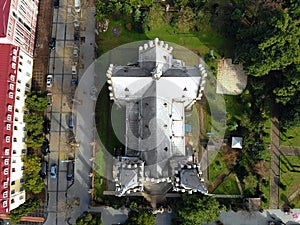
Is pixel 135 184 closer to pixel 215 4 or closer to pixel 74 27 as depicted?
pixel 74 27

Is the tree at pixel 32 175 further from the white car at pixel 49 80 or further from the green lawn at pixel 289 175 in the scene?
the green lawn at pixel 289 175

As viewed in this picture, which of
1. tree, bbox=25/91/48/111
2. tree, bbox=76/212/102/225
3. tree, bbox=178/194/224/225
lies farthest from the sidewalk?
tree, bbox=25/91/48/111

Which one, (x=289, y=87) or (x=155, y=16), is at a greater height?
(x=155, y=16)

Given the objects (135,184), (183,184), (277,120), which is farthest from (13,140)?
(277,120)

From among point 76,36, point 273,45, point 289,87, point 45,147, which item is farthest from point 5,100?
point 289,87

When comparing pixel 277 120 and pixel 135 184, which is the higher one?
pixel 277 120

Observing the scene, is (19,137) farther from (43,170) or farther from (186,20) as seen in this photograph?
(186,20)
